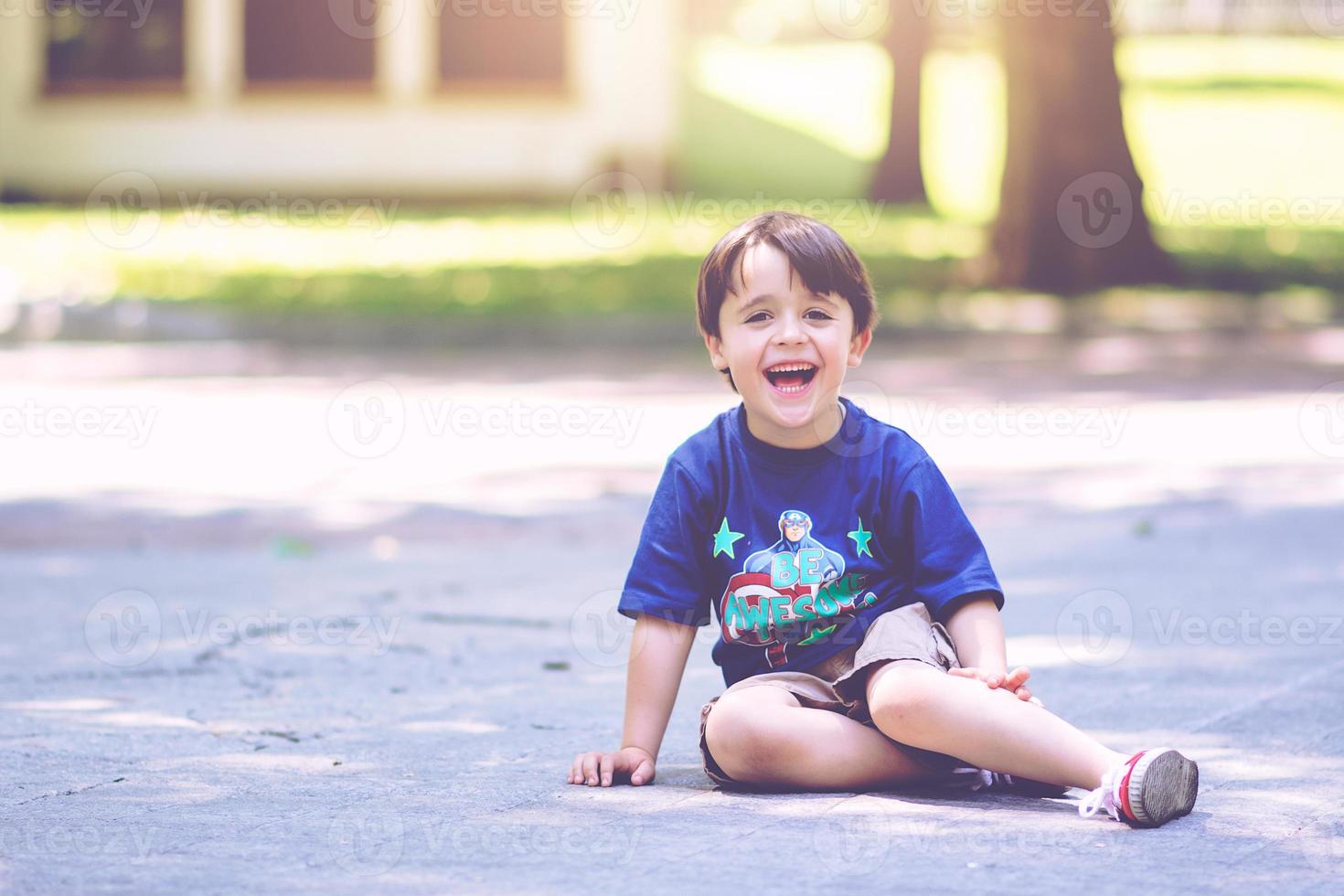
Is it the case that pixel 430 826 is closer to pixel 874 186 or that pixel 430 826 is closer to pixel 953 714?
pixel 953 714

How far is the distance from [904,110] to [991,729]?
66.0 feet

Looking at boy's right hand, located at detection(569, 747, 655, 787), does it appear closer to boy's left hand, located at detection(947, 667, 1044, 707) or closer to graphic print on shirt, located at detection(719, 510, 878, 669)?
graphic print on shirt, located at detection(719, 510, 878, 669)

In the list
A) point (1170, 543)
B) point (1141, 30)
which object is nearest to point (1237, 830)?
point (1170, 543)

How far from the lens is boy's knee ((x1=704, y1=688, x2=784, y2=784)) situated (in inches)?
129

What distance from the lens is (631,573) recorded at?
353 cm

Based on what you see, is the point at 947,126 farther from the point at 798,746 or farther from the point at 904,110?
the point at 798,746

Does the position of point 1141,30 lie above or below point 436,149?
above

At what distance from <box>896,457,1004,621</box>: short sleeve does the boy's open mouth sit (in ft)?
0.82

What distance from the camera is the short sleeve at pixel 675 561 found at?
11.4 feet

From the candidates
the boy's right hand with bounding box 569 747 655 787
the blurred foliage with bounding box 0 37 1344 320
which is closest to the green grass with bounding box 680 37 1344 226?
the blurred foliage with bounding box 0 37 1344 320

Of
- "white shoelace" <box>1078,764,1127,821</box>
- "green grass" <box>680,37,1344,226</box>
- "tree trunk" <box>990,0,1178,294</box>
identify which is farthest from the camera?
"green grass" <box>680,37,1344,226</box>

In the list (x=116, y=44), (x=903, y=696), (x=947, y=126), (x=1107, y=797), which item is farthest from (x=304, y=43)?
(x=1107, y=797)

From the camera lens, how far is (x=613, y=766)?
341cm

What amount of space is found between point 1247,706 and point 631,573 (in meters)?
1.48
